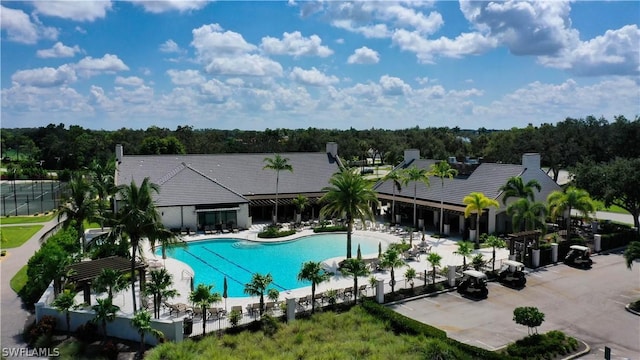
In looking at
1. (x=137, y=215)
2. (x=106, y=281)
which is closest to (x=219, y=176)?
(x=137, y=215)

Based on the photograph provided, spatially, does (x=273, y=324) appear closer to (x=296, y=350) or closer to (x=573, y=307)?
(x=296, y=350)

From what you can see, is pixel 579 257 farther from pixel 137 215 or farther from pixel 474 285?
pixel 137 215

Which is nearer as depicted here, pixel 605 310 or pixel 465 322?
pixel 465 322

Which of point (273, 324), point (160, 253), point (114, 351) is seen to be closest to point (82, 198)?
point (160, 253)

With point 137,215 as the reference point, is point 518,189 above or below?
below

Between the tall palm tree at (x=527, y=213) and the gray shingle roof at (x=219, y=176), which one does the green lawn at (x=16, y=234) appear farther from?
the tall palm tree at (x=527, y=213)

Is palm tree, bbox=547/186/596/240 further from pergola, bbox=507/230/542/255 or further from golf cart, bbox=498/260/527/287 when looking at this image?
golf cart, bbox=498/260/527/287

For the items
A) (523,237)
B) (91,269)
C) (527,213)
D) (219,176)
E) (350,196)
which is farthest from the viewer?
(219,176)

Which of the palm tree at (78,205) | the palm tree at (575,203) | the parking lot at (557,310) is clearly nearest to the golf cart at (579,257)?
the parking lot at (557,310)
